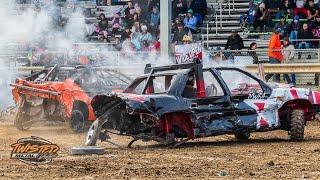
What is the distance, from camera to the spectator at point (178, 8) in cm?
2902

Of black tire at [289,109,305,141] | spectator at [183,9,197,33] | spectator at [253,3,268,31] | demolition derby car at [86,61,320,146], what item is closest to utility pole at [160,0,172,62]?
demolition derby car at [86,61,320,146]

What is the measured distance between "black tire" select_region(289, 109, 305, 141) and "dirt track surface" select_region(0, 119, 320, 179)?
6.8 inches

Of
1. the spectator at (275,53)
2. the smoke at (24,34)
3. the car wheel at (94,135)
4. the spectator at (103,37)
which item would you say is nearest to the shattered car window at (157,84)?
the car wheel at (94,135)

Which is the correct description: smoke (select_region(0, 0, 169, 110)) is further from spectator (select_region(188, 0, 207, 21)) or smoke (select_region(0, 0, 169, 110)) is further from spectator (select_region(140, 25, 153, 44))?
spectator (select_region(188, 0, 207, 21))

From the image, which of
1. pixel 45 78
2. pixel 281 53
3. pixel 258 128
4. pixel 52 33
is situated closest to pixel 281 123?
pixel 258 128

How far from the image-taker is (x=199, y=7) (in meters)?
28.9

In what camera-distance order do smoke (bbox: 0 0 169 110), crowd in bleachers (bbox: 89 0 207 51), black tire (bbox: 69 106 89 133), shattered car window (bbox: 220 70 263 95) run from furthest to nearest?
1. crowd in bleachers (bbox: 89 0 207 51)
2. smoke (bbox: 0 0 169 110)
3. black tire (bbox: 69 106 89 133)
4. shattered car window (bbox: 220 70 263 95)

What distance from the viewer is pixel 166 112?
45.8ft

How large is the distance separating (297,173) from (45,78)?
9.77 meters

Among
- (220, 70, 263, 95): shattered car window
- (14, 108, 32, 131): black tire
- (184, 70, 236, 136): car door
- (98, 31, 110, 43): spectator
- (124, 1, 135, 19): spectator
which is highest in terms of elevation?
(124, 1, 135, 19): spectator

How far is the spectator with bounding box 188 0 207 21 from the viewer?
2878 centimetres

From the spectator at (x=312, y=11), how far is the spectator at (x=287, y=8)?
1.99 ft

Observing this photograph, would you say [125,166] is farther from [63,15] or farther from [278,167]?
[63,15]

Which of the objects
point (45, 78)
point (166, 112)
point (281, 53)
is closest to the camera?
point (166, 112)
